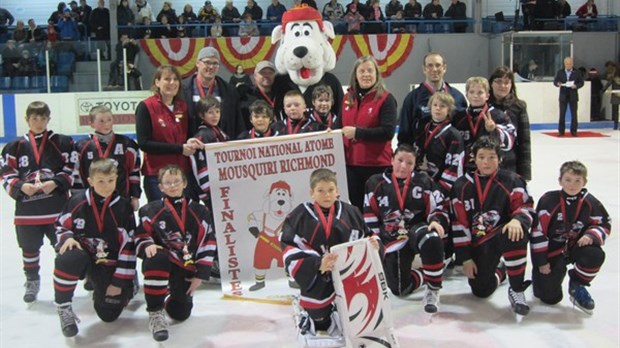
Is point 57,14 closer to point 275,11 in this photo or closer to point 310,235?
point 275,11

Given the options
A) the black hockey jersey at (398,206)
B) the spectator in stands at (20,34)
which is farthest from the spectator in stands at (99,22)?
the black hockey jersey at (398,206)

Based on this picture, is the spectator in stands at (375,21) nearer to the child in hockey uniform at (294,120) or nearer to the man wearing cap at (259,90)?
the man wearing cap at (259,90)

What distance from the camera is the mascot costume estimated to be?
4.70m

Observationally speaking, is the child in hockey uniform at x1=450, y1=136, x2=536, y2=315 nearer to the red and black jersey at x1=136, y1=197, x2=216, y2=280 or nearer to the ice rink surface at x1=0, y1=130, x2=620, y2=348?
the ice rink surface at x1=0, y1=130, x2=620, y2=348

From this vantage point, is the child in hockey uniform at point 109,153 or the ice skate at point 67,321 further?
the child in hockey uniform at point 109,153

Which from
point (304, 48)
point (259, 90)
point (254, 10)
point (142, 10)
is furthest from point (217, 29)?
point (259, 90)

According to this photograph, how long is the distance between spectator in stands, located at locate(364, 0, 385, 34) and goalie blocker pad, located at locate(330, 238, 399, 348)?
13.9 m

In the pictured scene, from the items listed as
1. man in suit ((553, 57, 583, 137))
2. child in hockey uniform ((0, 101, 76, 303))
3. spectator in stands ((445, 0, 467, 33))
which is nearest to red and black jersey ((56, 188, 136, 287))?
child in hockey uniform ((0, 101, 76, 303))

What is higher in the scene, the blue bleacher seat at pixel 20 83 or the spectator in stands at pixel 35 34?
the spectator in stands at pixel 35 34

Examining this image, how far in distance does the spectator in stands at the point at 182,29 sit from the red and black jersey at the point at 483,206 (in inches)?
519

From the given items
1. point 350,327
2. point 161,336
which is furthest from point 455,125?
point 161,336

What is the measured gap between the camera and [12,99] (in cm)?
1238

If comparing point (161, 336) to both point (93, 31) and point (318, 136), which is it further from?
point (93, 31)

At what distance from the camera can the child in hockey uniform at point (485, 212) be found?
3570mm
